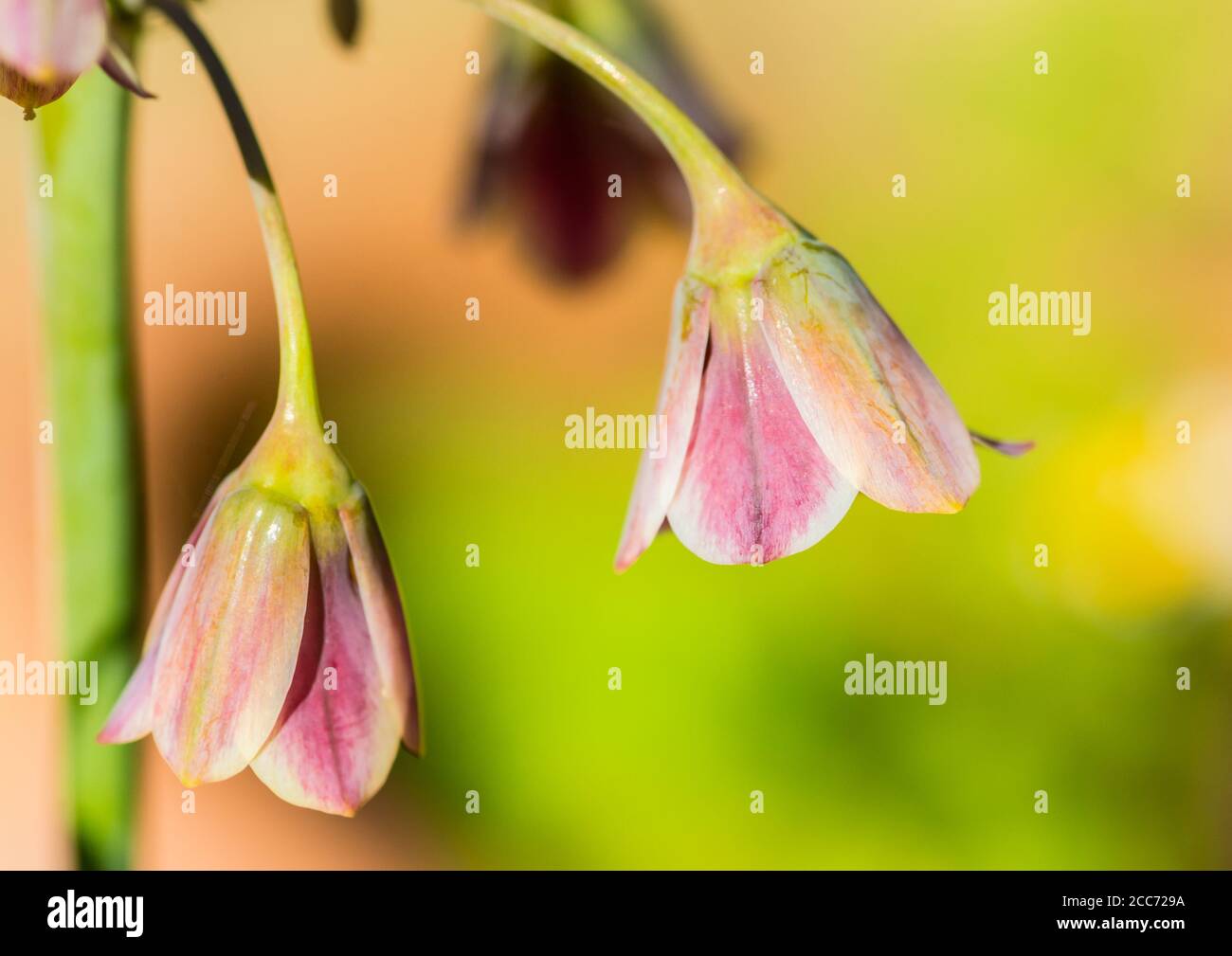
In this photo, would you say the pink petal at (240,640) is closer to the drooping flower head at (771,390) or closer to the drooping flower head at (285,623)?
the drooping flower head at (285,623)

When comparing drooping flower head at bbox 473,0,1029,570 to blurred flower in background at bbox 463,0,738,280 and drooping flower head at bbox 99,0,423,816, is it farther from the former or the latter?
blurred flower in background at bbox 463,0,738,280

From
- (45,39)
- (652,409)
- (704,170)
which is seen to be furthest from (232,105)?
(652,409)

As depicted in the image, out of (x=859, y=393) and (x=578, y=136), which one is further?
(x=578, y=136)

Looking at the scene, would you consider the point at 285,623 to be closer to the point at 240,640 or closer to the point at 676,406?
the point at 240,640

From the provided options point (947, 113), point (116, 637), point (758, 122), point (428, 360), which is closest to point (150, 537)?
point (116, 637)

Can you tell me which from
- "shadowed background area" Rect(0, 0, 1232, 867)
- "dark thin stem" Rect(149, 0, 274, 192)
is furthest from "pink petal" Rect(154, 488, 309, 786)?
"shadowed background area" Rect(0, 0, 1232, 867)

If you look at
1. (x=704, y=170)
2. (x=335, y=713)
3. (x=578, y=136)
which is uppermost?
(x=578, y=136)

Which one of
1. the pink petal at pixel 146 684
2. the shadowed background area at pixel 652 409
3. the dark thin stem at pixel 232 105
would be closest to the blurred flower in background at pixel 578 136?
the shadowed background area at pixel 652 409

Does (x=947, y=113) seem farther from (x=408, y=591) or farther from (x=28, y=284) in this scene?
(x=28, y=284)

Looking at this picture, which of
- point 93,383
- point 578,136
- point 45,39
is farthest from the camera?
point 578,136
